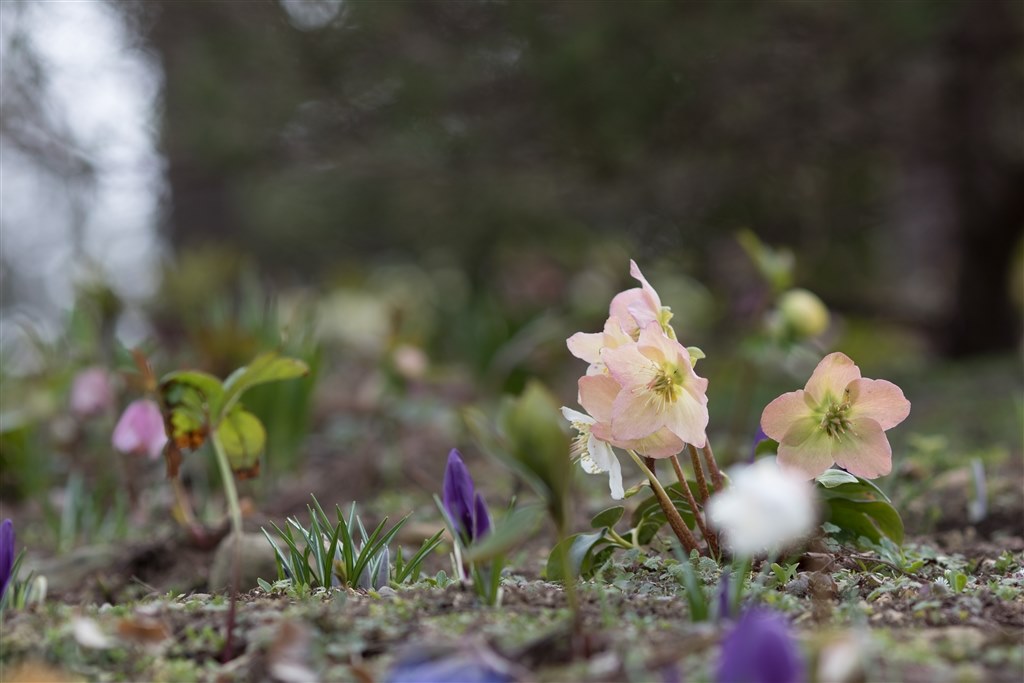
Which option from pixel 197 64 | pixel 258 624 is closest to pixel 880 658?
pixel 258 624

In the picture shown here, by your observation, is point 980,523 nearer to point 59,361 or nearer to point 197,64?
point 59,361

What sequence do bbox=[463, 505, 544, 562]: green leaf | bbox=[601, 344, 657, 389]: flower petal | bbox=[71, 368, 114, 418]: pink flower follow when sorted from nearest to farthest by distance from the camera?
bbox=[463, 505, 544, 562]: green leaf < bbox=[601, 344, 657, 389]: flower petal < bbox=[71, 368, 114, 418]: pink flower

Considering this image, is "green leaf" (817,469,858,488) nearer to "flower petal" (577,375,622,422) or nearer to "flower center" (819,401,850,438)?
"flower center" (819,401,850,438)

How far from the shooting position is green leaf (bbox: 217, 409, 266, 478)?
1.45 m

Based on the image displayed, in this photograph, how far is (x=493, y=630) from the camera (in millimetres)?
952

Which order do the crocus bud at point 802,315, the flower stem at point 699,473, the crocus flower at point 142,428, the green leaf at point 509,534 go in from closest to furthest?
the green leaf at point 509,534
the flower stem at point 699,473
the crocus flower at point 142,428
the crocus bud at point 802,315

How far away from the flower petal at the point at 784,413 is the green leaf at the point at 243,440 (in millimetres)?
735

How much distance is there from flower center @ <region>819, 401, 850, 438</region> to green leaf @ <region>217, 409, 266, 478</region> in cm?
79

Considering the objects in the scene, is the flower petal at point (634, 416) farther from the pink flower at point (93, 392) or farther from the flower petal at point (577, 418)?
the pink flower at point (93, 392)

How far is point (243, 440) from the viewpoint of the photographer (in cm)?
146

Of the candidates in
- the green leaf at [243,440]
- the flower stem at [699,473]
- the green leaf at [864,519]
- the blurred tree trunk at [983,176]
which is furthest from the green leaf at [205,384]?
the blurred tree trunk at [983,176]

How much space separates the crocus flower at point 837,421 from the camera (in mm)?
1125

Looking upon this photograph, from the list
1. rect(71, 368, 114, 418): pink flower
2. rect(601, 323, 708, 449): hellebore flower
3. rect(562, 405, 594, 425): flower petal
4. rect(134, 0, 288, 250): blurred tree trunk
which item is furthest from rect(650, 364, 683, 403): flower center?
rect(134, 0, 288, 250): blurred tree trunk

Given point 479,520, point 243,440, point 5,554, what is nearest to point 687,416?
point 479,520
